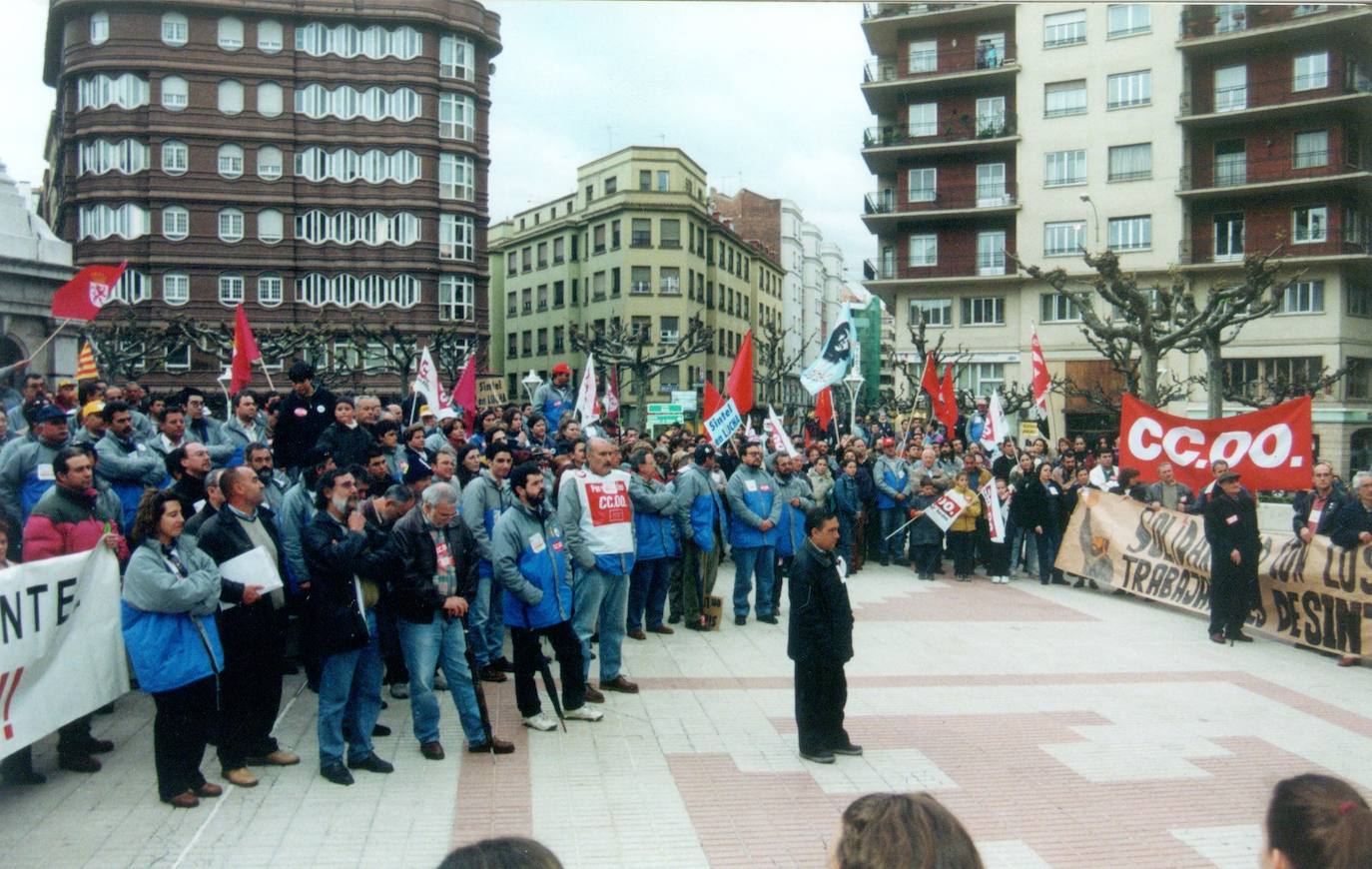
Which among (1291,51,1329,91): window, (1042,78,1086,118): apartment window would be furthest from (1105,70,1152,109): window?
(1291,51,1329,91): window

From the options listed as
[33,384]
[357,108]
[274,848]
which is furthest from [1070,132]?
[274,848]

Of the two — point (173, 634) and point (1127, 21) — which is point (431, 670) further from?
point (1127, 21)

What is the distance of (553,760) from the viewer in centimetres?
732

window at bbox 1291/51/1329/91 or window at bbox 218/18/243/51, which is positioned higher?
window at bbox 218/18/243/51

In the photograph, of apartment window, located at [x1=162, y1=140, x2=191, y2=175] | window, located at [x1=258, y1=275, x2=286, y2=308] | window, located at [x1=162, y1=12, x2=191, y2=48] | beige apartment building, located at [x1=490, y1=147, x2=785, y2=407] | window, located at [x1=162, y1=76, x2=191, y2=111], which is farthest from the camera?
beige apartment building, located at [x1=490, y1=147, x2=785, y2=407]

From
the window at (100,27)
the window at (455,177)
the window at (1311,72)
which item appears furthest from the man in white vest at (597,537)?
the window at (100,27)

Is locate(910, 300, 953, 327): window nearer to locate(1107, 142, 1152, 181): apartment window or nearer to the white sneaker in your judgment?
locate(1107, 142, 1152, 181): apartment window

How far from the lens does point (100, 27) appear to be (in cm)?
4981

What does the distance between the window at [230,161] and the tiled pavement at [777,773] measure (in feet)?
156

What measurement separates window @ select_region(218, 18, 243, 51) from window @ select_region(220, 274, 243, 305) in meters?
10.6

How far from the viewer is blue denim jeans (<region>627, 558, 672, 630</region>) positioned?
11.4m

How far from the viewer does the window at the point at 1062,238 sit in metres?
45.9

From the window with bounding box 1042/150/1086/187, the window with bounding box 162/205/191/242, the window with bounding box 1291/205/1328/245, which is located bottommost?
the window with bounding box 1291/205/1328/245

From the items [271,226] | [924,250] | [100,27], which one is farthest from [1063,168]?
[100,27]
